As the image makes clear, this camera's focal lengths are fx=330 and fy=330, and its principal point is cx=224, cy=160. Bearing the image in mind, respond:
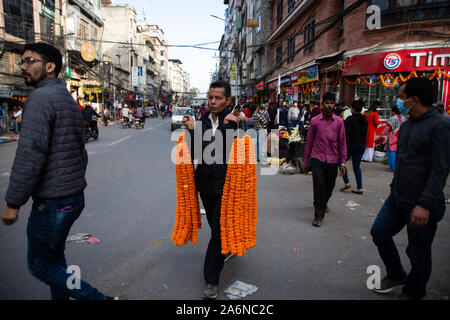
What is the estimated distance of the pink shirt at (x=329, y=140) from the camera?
4.86m

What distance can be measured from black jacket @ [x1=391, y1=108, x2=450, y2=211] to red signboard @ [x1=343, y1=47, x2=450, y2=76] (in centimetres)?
1040

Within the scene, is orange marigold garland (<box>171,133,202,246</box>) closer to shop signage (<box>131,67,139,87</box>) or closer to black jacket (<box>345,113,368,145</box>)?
black jacket (<box>345,113,368,145</box>)

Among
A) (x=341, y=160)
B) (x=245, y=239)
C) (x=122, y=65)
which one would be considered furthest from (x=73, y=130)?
(x=122, y=65)

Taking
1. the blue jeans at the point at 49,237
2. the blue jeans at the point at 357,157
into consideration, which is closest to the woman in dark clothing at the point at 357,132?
the blue jeans at the point at 357,157

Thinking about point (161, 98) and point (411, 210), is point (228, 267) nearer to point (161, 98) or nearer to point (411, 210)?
point (411, 210)

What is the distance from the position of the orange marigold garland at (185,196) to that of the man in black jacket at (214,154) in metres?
0.10

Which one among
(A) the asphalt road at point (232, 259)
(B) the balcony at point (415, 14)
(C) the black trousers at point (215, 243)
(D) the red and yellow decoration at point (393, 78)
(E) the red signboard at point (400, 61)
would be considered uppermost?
(B) the balcony at point (415, 14)

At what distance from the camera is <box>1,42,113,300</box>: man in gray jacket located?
82.4 inches

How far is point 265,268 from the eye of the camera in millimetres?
3504

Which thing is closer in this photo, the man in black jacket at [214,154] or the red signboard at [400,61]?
the man in black jacket at [214,154]

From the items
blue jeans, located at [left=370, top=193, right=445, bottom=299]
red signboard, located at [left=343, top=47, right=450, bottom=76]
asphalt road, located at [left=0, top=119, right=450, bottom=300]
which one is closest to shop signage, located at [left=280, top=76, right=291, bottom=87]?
red signboard, located at [left=343, top=47, right=450, bottom=76]

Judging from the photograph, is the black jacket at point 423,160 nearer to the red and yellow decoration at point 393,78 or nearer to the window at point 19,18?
the red and yellow decoration at point 393,78

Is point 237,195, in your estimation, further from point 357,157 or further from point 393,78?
point 393,78

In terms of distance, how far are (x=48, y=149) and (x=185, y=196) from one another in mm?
1260
